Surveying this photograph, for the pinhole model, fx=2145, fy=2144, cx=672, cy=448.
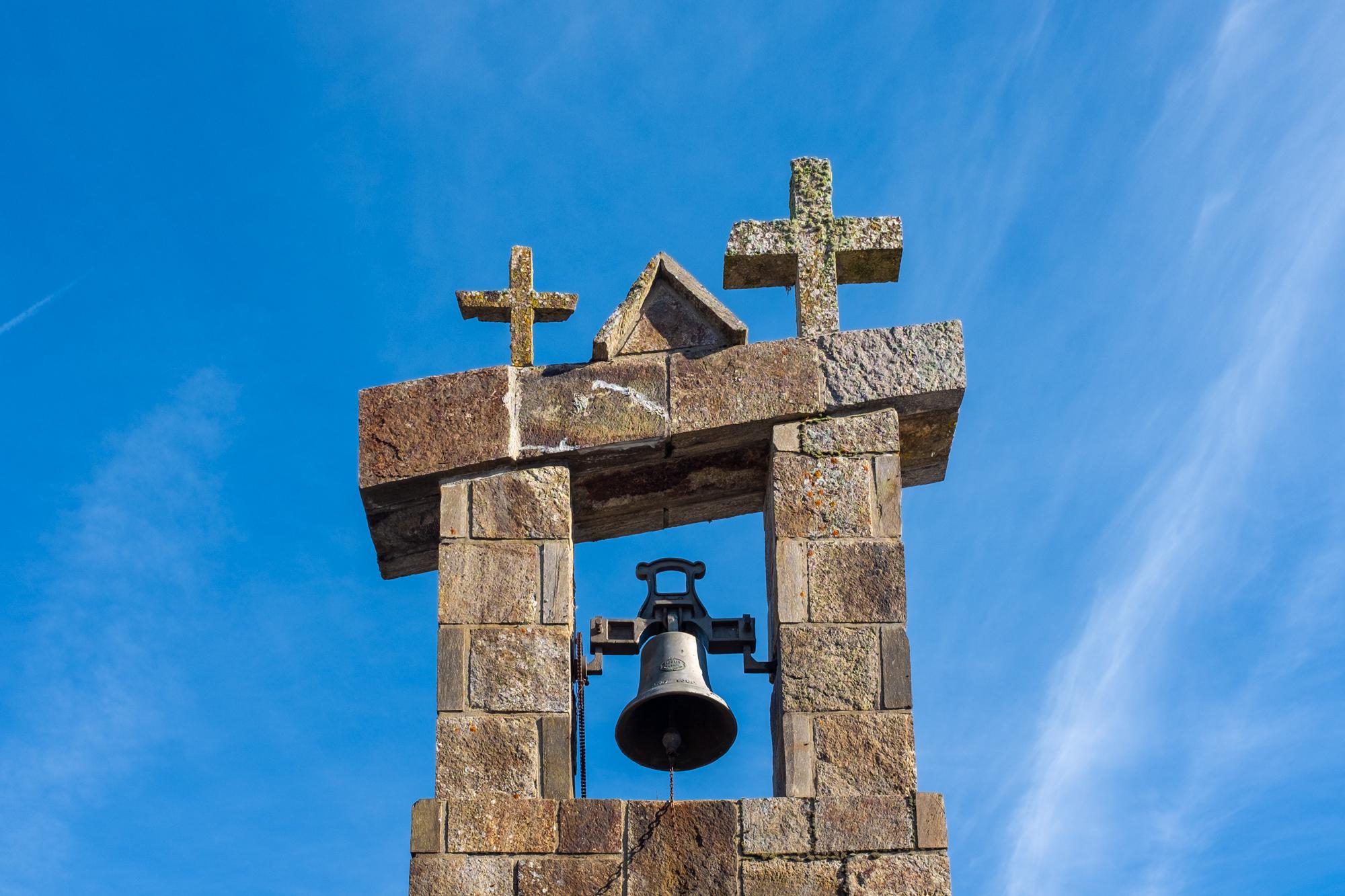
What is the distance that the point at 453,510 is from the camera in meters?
7.90

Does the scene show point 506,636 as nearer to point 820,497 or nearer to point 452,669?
point 452,669

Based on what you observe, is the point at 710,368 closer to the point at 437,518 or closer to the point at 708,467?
the point at 708,467

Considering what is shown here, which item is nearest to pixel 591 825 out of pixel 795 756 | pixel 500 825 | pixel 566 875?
pixel 566 875

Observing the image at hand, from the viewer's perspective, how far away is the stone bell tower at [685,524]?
710cm

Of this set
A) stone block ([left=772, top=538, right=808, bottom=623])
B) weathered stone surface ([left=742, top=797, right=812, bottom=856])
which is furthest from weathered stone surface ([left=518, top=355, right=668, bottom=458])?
weathered stone surface ([left=742, top=797, right=812, bottom=856])

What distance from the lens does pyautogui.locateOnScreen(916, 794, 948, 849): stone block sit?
7.08 meters

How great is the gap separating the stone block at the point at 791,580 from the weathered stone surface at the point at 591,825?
0.95 metres

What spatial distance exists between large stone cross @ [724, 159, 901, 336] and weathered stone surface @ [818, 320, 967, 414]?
0.17 m

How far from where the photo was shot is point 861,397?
809cm

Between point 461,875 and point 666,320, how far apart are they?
2.43m

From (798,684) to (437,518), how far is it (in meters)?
1.66

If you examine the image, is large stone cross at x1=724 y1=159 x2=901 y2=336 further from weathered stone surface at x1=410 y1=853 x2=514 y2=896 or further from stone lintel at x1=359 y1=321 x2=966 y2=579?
weathered stone surface at x1=410 y1=853 x2=514 y2=896

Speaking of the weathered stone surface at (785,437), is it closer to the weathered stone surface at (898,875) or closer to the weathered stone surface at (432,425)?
the weathered stone surface at (432,425)

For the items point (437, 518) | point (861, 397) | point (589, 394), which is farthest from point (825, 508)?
point (437, 518)
